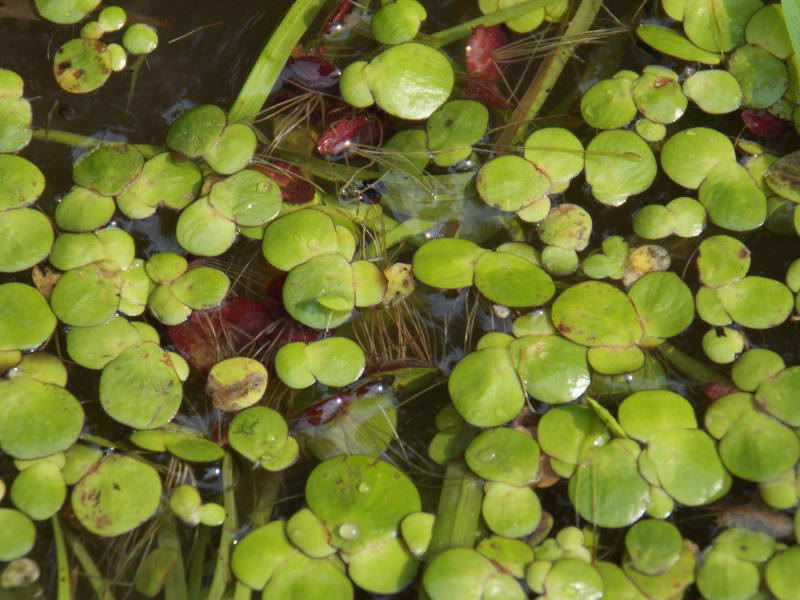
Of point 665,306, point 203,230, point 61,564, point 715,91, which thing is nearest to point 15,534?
point 61,564

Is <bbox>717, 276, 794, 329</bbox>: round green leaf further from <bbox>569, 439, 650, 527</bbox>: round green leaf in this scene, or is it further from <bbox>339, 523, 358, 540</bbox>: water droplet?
<bbox>339, 523, 358, 540</bbox>: water droplet

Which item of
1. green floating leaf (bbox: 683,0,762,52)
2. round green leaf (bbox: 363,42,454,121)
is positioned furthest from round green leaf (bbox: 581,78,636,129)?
round green leaf (bbox: 363,42,454,121)

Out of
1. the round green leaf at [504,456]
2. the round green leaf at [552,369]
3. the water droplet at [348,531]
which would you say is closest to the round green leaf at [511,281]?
the round green leaf at [552,369]

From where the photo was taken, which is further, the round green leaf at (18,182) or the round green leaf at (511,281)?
the round green leaf at (18,182)

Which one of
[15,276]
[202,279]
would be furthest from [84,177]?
[202,279]

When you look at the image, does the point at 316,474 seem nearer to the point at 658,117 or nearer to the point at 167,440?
the point at 167,440

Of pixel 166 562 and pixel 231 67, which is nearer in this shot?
pixel 166 562

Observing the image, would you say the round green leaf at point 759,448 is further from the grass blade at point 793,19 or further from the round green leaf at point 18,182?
the round green leaf at point 18,182
